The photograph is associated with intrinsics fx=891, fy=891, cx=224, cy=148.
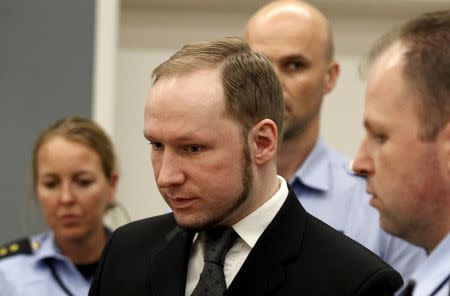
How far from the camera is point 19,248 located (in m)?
2.59

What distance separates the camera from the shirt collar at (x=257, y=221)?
1.54 m

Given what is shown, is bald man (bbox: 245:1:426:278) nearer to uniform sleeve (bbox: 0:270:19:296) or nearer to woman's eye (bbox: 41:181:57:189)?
woman's eye (bbox: 41:181:57:189)

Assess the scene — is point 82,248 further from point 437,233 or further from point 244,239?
point 437,233

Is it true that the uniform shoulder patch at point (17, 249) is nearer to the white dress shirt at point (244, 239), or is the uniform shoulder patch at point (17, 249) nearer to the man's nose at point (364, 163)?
the white dress shirt at point (244, 239)

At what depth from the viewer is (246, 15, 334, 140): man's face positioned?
2400 millimetres

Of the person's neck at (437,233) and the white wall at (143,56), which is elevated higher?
the person's neck at (437,233)

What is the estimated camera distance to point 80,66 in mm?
3275

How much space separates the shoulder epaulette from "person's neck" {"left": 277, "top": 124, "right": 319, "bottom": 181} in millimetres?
758

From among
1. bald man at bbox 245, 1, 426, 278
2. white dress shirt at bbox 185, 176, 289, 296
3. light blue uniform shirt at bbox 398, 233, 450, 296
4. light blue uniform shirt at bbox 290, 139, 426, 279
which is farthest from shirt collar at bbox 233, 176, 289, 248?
bald man at bbox 245, 1, 426, 278

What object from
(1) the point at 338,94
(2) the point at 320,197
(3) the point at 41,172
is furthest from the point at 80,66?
(2) the point at 320,197

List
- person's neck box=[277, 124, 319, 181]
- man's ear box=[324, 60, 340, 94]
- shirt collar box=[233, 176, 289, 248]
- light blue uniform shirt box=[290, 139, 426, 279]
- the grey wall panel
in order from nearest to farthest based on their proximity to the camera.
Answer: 1. shirt collar box=[233, 176, 289, 248]
2. light blue uniform shirt box=[290, 139, 426, 279]
3. person's neck box=[277, 124, 319, 181]
4. man's ear box=[324, 60, 340, 94]
5. the grey wall panel

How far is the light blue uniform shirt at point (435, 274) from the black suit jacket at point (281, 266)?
155 millimetres

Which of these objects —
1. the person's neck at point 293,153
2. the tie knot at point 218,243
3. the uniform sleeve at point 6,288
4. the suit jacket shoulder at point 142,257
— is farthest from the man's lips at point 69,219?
the tie knot at point 218,243

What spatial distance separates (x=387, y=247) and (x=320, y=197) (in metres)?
0.30
